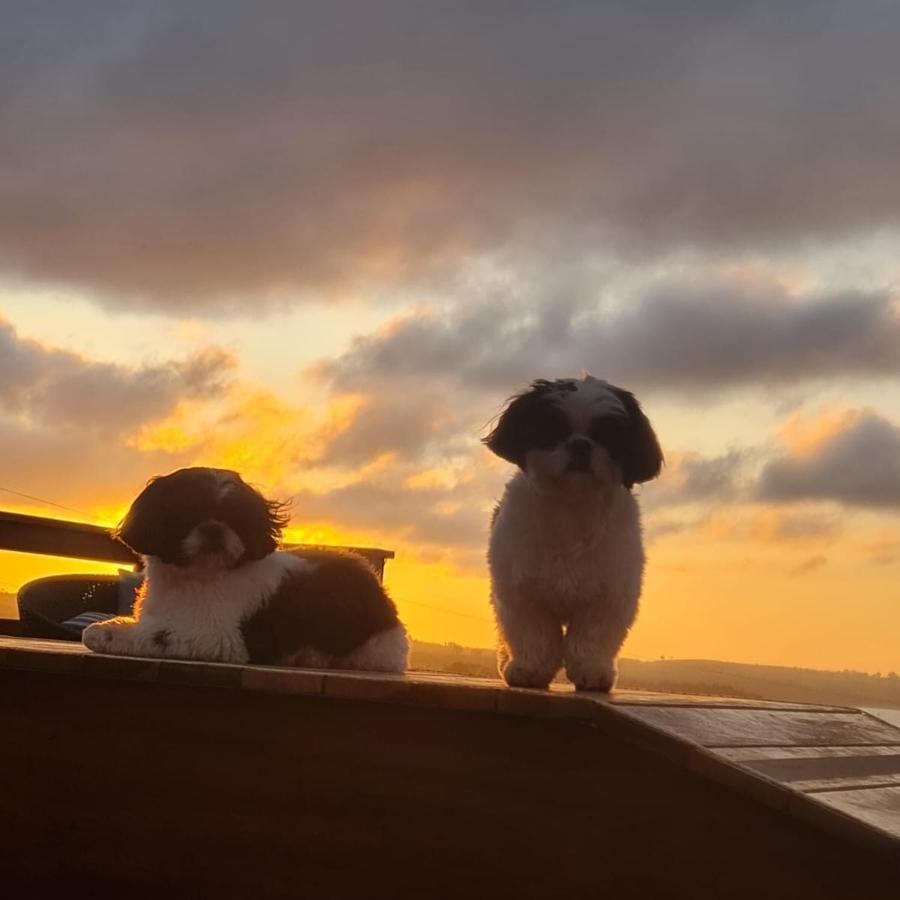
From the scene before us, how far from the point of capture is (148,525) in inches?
160

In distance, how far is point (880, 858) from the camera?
8.45ft

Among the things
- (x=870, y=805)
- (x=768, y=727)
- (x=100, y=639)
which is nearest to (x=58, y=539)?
(x=100, y=639)

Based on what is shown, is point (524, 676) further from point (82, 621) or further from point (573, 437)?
point (82, 621)

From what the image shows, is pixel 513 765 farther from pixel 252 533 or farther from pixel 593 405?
pixel 252 533

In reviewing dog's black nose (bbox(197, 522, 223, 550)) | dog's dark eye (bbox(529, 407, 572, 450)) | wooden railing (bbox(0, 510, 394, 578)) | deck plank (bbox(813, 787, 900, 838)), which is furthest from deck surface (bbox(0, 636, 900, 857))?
wooden railing (bbox(0, 510, 394, 578))

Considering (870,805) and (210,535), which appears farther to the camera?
(210,535)

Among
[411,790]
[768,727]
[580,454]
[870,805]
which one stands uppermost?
[580,454]

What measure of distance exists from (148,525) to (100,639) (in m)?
0.44

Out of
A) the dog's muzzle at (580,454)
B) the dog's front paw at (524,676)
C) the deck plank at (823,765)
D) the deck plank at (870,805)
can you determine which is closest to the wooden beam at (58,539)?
the dog's front paw at (524,676)

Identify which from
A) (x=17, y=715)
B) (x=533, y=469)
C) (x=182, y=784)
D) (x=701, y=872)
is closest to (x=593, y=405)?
(x=533, y=469)

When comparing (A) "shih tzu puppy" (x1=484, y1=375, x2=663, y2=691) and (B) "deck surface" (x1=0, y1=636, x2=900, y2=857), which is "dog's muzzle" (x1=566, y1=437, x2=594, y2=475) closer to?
(A) "shih tzu puppy" (x1=484, y1=375, x2=663, y2=691)

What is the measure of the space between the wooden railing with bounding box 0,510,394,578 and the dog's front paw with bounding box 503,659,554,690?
2973 mm

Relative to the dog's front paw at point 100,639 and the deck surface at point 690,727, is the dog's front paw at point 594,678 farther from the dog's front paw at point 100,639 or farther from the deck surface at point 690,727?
the dog's front paw at point 100,639

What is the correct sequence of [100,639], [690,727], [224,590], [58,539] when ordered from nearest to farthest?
1. [690,727]
2. [100,639]
3. [224,590]
4. [58,539]
